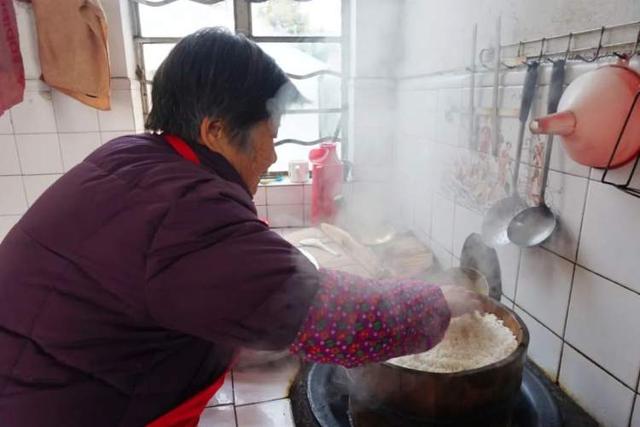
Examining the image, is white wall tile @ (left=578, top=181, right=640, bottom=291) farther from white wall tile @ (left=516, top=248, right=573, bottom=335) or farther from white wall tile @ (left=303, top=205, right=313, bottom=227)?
white wall tile @ (left=303, top=205, right=313, bottom=227)

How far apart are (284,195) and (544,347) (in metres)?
1.36

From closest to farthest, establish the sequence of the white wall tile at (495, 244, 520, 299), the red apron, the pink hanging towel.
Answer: the red apron, the white wall tile at (495, 244, 520, 299), the pink hanging towel

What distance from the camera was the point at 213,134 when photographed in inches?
27.0

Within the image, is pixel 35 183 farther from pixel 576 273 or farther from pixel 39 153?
pixel 576 273

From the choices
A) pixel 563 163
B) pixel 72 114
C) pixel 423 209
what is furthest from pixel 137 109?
pixel 563 163

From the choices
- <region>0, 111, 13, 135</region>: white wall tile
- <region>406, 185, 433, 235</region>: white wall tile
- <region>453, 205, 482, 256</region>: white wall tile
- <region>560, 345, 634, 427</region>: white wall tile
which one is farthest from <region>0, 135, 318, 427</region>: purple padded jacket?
<region>0, 111, 13, 135</region>: white wall tile

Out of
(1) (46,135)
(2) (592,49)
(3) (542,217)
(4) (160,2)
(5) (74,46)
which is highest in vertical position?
(4) (160,2)

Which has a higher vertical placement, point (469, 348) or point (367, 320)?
point (367, 320)

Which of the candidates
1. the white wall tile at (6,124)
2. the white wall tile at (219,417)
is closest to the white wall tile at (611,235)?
the white wall tile at (219,417)

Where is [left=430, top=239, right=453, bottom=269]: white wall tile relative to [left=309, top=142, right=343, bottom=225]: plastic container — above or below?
below

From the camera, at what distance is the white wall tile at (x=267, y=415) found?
3.36ft

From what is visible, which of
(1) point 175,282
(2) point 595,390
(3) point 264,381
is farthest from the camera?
(3) point 264,381

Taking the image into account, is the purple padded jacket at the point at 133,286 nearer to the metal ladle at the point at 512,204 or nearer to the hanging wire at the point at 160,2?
the metal ladle at the point at 512,204

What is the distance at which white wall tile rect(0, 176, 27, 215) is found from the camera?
1.99 metres
